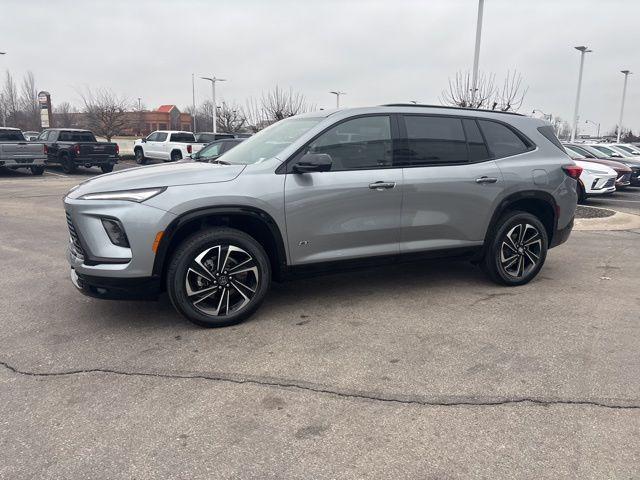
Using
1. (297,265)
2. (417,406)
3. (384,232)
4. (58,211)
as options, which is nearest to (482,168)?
(384,232)

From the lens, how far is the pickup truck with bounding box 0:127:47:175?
17812 mm

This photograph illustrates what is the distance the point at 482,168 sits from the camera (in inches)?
203

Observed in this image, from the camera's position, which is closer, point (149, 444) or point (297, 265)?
point (149, 444)

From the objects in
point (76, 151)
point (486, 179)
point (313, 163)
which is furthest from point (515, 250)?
point (76, 151)

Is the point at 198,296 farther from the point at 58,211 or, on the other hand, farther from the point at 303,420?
the point at 58,211

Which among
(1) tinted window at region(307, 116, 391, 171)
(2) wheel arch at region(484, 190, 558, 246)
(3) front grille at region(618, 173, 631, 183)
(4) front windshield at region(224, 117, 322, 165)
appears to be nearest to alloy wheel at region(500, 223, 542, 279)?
(2) wheel arch at region(484, 190, 558, 246)

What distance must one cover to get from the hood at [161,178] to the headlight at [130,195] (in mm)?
37

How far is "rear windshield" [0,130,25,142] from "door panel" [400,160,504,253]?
60.2ft

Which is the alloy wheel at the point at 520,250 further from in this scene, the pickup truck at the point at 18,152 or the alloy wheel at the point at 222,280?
the pickup truck at the point at 18,152

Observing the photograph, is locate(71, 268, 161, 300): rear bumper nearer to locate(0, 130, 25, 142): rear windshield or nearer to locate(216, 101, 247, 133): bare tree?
locate(0, 130, 25, 142): rear windshield

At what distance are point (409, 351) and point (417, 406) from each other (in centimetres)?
77

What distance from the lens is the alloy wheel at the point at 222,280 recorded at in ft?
13.4

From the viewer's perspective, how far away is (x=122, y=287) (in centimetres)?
392

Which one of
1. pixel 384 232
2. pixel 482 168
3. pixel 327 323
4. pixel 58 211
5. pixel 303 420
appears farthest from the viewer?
pixel 58 211
